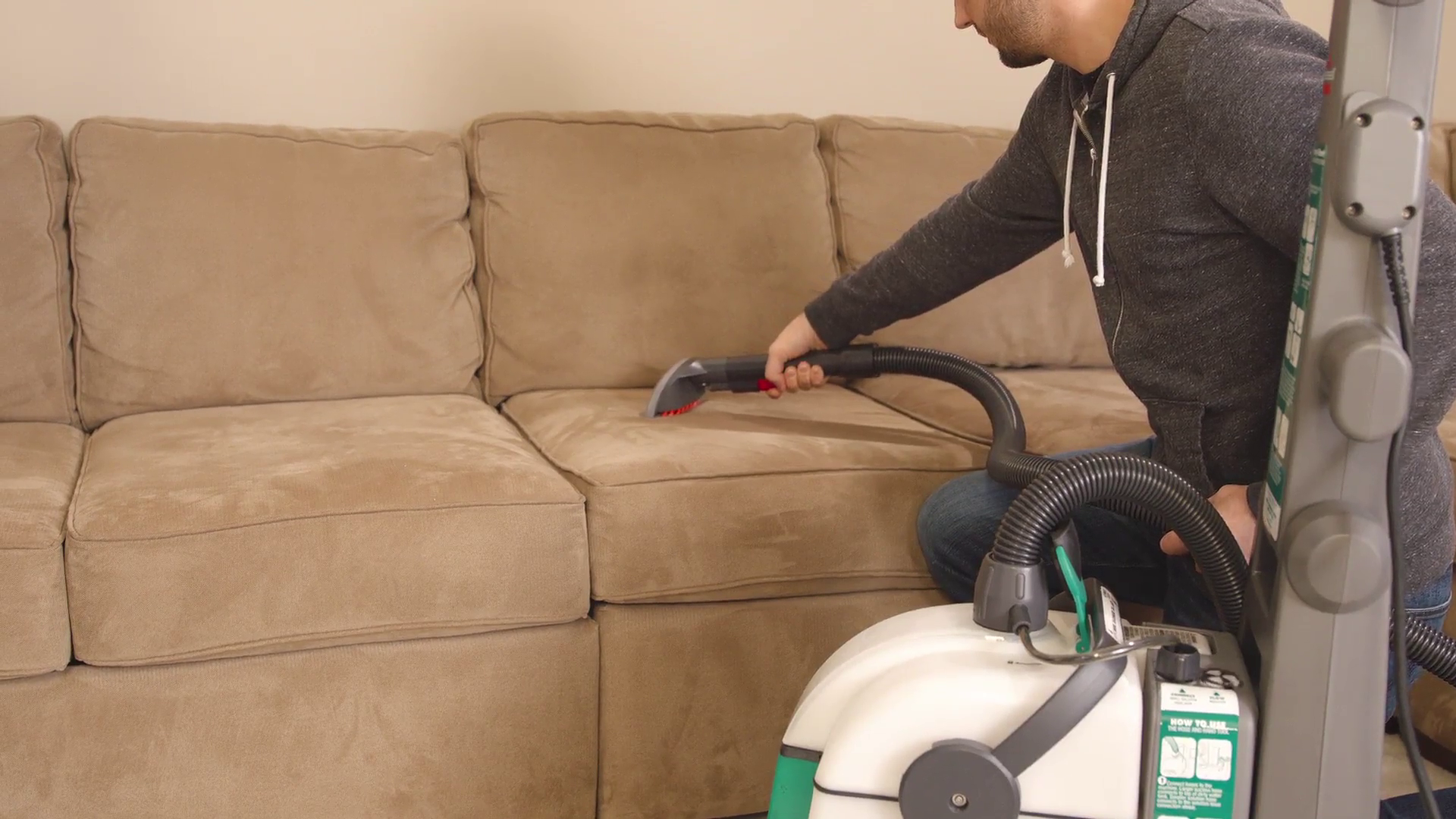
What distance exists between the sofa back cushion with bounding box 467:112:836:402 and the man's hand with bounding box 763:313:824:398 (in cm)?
30

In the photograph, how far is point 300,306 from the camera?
1.97 metres

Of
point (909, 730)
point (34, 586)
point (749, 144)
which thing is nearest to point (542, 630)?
point (34, 586)

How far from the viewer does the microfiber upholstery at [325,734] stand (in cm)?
138

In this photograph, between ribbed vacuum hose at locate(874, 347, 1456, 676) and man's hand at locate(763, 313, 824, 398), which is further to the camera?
man's hand at locate(763, 313, 824, 398)

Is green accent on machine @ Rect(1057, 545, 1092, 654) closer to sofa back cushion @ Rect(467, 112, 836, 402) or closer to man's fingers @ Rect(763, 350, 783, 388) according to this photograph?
man's fingers @ Rect(763, 350, 783, 388)

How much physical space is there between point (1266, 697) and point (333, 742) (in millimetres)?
1015

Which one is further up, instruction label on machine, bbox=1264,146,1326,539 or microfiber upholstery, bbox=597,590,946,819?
instruction label on machine, bbox=1264,146,1326,539

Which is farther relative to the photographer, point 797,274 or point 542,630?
point 797,274

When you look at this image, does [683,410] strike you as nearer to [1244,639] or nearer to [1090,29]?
[1090,29]

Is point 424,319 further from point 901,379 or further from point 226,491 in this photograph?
point 901,379

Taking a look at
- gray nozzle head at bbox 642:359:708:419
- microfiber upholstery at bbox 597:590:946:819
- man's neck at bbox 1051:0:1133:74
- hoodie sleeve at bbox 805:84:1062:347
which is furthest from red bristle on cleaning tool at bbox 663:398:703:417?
man's neck at bbox 1051:0:1133:74

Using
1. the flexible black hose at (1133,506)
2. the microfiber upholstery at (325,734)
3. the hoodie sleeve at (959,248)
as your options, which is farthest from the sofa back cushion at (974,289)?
the flexible black hose at (1133,506)

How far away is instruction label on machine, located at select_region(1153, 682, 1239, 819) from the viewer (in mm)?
910

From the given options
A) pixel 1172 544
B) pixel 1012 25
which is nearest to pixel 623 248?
pixel 1012 25
